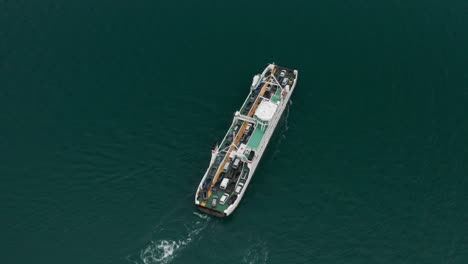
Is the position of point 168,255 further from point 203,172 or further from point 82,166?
point 82,166

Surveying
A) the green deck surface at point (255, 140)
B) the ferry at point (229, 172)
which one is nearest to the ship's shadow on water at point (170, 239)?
the ferry at point (229, 172)

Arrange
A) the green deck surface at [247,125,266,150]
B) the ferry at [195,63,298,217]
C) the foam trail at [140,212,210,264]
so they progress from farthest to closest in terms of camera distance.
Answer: the green deck surface at [247,125,266,150]
the ferry at [195,63,298,217]
the foam trail at [140,212,210,264]

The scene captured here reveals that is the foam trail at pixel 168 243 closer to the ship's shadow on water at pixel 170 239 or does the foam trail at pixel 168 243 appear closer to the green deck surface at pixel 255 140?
the ship's shadow on water at pixel 170 239

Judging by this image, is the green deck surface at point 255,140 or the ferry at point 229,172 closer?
the ferry at point 229,172

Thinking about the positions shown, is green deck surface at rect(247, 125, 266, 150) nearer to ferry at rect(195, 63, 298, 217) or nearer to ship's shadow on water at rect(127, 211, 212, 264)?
ferry at rect(195, 63, 298, 217)

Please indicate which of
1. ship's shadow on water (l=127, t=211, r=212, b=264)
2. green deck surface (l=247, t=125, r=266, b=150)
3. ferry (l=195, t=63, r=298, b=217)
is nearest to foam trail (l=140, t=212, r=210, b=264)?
ship's shadow on water (l=127, t=211, r=212, b=264)

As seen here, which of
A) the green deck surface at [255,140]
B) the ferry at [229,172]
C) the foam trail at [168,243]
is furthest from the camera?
the green deck surface at [255,140]

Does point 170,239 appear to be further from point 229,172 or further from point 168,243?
point 229,172

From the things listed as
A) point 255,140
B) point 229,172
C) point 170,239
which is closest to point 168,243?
point 170,239

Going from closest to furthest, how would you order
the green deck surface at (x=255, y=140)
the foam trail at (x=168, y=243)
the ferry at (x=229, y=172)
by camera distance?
the foam trail at (x=168, y=243) < the ferry at (x=229, y=172) < the green deck surface at (x=255, y=140)
